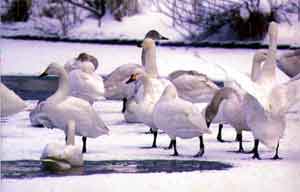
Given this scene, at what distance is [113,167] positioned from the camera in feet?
19.9

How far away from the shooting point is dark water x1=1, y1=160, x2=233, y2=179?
227 inches

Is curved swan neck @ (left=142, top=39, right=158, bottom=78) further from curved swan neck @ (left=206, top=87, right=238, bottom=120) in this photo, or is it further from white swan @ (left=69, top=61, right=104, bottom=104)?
curved swan neck @ (left=206, top=87, right=238, bottom=120)

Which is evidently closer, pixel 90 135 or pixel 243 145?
pixel 90 135

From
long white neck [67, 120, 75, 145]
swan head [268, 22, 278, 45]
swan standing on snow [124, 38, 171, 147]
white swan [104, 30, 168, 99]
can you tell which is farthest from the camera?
white swan [104, 30, 168, 99]

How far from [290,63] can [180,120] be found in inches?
164

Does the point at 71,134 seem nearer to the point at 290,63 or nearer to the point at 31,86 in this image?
the point at 290,63

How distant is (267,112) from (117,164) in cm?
108

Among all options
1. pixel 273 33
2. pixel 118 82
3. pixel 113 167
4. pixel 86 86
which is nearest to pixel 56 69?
pixel 86 86

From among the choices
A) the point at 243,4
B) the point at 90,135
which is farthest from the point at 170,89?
the point at 243,4

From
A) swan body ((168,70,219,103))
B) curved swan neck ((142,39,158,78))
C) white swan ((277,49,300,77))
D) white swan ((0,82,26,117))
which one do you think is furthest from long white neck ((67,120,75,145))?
white swan ((277,49,300,77))

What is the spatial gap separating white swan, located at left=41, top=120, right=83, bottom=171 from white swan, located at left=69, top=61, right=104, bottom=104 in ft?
9.32

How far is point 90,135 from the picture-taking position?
6.78 metres

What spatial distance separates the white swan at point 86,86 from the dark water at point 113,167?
2.64m

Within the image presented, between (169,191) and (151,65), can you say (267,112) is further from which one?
(151,65)
